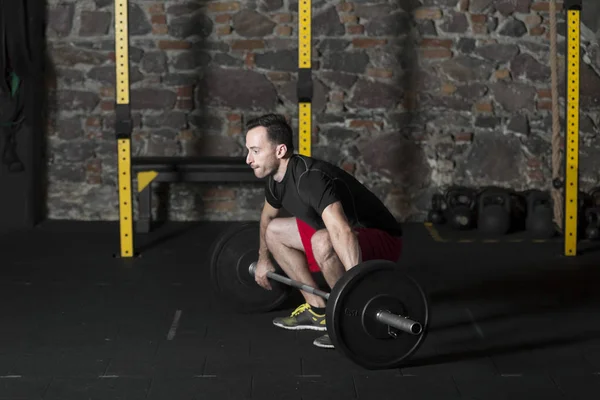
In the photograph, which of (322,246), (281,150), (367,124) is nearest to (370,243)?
(322,246)

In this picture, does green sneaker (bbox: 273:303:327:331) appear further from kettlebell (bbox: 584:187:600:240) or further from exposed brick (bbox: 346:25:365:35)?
exposed brick (bbox: 346:25:365:35)

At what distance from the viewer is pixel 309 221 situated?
3.41m

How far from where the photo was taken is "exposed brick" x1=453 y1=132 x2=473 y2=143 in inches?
232

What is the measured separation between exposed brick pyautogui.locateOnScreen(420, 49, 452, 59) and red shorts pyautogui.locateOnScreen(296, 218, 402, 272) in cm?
259

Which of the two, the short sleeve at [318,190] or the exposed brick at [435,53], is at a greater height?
the exposed brick at [435,53]

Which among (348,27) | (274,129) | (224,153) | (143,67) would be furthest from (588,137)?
(274,129)

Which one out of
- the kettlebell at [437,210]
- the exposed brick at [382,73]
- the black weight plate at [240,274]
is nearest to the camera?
the black weight plate at [240,274]

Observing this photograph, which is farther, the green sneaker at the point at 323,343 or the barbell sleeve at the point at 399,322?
the green sneaker at the point at 323,343

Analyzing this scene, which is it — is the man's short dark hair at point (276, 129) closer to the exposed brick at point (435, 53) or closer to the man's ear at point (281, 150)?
the man's ear at point (281, 150)

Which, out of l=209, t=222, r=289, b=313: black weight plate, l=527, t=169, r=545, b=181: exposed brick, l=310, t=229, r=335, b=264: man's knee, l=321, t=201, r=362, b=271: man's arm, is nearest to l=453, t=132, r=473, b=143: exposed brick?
l=527, t=169, r=545, b=181: exposed brick

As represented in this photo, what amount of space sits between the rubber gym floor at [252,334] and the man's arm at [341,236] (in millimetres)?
356

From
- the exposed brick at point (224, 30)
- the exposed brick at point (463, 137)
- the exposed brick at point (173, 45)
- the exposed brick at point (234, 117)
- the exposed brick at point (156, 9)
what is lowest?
the exposed brick at point (463, 137)

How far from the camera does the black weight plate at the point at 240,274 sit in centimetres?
371

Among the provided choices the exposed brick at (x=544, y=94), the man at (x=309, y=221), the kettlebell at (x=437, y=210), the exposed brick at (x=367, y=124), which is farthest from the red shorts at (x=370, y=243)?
the exposed brick at (x=544, y=94)
